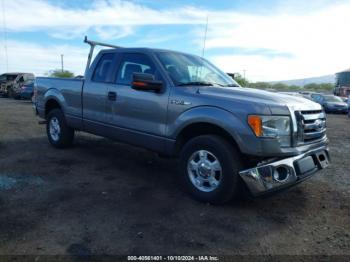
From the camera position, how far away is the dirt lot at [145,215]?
10.4 feet

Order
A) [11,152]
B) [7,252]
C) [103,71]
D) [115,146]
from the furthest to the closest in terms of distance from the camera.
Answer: [115,146]
[11,152]
[103,71]
[7,252]

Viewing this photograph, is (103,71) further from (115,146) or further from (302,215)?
(302,215)

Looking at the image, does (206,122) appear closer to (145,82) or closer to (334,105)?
(145,82)

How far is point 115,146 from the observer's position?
293 inches

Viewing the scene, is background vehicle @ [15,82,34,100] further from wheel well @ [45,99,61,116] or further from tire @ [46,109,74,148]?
tire @ [46,109,74,148]

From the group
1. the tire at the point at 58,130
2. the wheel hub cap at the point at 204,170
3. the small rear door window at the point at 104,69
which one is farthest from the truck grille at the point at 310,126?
the tire at the point at 58,130

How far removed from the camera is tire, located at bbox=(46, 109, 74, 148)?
6719 mm

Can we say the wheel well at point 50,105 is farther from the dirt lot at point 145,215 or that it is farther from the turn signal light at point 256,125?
the turn signal light at point 256,125

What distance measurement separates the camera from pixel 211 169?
13.4ft

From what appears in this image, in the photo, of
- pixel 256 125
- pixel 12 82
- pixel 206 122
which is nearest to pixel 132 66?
pixel 206 122

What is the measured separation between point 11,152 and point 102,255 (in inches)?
177

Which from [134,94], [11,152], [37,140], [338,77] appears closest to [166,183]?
[134,94]

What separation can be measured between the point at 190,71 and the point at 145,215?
225 cm

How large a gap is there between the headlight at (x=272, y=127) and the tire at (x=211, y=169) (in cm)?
42
